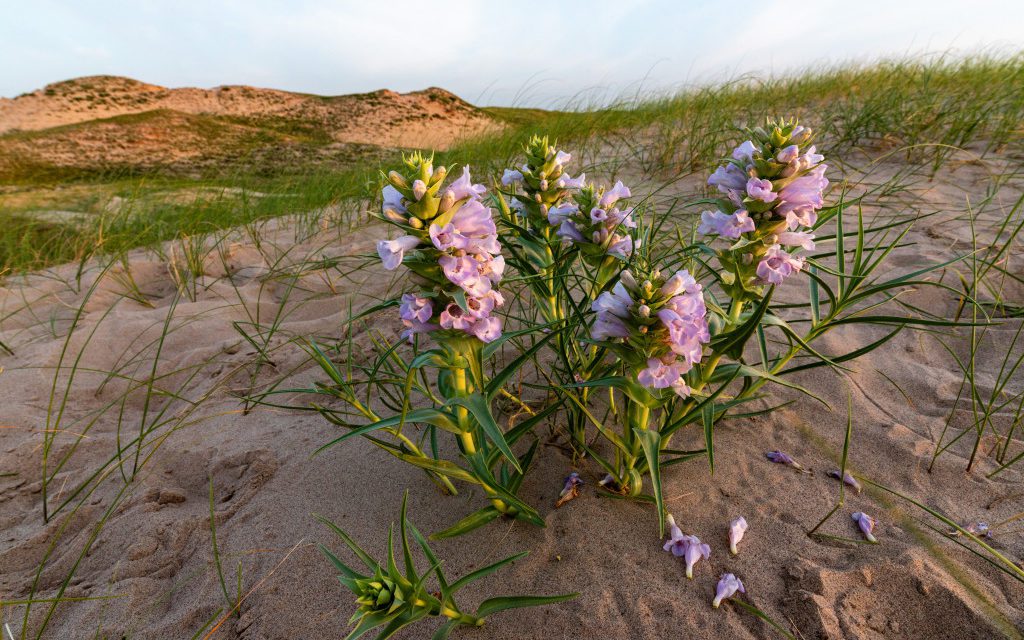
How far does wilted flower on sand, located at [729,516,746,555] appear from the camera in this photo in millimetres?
1668

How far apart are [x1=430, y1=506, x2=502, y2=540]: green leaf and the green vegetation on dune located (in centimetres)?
445

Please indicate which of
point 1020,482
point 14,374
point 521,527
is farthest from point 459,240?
point 14,374

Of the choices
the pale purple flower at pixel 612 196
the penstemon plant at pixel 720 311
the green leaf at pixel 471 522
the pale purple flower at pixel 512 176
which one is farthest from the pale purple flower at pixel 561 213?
the green leaf at pixel 471 522

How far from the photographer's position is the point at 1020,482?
1879 millimetres

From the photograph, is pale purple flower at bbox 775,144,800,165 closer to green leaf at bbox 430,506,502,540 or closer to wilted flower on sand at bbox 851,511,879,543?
wilted flower on sand at bbox 851,511,879,543

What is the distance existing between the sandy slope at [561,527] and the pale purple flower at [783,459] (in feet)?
0.15

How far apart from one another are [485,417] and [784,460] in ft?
4.61

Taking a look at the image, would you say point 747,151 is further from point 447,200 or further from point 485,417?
point 485,417

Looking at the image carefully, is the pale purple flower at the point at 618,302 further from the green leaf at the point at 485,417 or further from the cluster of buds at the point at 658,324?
the green leaf at the point at 485,417

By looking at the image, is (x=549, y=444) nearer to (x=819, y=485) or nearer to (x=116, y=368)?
(x=819, y=485)

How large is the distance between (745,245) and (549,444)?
118 centimetres

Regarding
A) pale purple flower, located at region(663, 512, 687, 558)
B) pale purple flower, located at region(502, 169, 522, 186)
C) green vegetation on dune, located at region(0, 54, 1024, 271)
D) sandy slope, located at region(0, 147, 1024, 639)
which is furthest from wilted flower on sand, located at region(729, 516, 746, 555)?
green vegetation on dune, located at region(0, 54, 1024, 271)

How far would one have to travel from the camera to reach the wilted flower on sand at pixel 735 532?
5.47 feet

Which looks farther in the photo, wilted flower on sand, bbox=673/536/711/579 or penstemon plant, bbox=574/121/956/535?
wilted flower on sand, bbox=673/536/711/579
